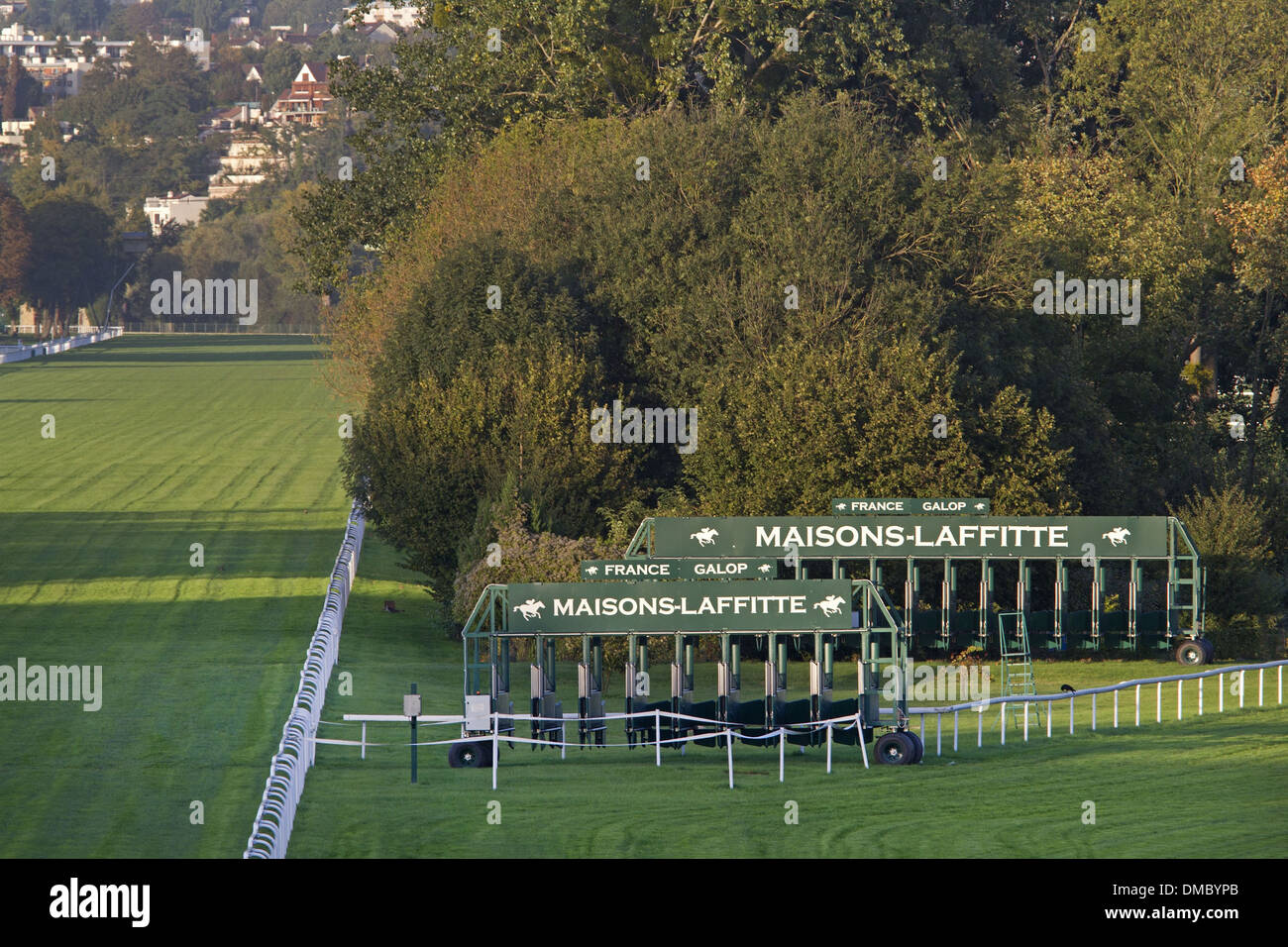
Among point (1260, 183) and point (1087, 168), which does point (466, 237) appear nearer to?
point (1087, 168)

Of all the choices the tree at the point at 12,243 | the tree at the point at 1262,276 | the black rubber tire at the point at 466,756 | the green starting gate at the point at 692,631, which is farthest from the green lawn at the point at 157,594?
the tree at the point at 12,243

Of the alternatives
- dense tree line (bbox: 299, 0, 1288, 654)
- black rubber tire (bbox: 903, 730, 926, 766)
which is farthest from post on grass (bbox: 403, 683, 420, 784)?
dense tree line (bbox: 299, 0, 1288, 654)

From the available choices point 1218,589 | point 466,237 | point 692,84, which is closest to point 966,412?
point 1218,589

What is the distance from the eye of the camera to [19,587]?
42.0m

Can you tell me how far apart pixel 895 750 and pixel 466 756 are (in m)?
5.64

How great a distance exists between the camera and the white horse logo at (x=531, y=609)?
26.1 meters

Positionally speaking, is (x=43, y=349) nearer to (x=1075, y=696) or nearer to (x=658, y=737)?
(x=1075, y=696)

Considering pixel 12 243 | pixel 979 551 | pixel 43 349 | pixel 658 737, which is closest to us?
pixel 658 737

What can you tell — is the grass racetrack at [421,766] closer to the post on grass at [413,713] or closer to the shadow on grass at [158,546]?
the shadow on grass at [158,546]

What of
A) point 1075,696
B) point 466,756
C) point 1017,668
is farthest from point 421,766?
point 1017,668

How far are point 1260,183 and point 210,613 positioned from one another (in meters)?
38.2

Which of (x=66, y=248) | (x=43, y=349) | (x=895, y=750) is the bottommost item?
(x=895, y=750)

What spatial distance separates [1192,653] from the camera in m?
35.4

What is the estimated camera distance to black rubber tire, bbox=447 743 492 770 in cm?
2397
